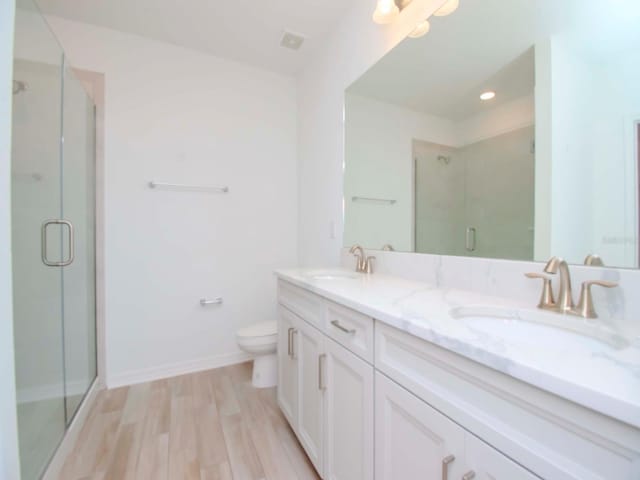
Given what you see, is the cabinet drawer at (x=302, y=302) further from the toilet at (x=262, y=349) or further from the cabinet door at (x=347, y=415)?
the toilet at (x=262, y=349)

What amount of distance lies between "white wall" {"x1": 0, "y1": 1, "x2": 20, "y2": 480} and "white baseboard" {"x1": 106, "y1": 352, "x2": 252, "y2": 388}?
1.18 meters

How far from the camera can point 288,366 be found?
1458mm

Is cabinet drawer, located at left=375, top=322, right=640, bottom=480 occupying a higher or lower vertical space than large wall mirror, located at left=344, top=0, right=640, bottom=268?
lower

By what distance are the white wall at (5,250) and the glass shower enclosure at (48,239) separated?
0.81 ft

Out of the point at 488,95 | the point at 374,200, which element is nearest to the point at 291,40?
the point at 374,200

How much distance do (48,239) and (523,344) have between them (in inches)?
77.9

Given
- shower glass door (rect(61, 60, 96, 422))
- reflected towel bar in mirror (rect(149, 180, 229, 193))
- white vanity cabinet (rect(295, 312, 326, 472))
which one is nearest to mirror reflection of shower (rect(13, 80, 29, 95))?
shower glass door (rect(61, 60, 96, 422))

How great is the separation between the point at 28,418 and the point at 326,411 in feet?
3.91

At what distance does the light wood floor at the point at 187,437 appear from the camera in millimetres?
1233

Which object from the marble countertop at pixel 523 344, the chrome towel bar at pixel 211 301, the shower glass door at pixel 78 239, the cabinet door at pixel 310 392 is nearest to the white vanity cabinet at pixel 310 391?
the cabinet door at pixel 310 392

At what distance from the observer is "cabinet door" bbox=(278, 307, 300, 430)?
4.48 feet

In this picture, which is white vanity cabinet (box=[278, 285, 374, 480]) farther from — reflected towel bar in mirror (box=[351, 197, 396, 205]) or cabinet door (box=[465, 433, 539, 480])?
reflected towel bar in mirror (box=[351, 197, 396, 205])

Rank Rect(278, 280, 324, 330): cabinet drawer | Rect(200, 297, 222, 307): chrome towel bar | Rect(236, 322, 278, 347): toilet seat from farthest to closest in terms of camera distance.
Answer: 1. Rect(200, 297, 222, 307): chrome towel bar
2. Rect(236, 322, 278, 347): toilet seat
3. Rect(278, 280, 324, 330): cabinet drawer

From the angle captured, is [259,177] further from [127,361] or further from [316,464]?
[316,464]
